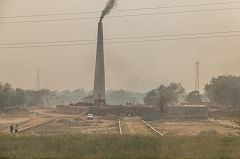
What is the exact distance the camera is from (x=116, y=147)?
1917 centimetres

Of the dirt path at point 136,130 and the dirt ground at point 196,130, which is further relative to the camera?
the dirt ground at point 196,130

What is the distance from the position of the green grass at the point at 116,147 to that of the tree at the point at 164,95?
44135 millimetres

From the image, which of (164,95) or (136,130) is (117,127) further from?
(164,95)

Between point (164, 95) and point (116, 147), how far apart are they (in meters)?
50.1

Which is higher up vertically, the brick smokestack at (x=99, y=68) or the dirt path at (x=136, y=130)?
the brick smokestack at (x=99, y=68)

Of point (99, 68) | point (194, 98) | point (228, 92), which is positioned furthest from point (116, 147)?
point (194, 98)

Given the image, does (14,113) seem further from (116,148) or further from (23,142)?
(116,148)

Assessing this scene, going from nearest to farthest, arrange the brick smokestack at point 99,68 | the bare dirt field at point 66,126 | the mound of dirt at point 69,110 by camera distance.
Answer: the bare dirt field at point 66,126 < the mound of dirt at point 69,110 < the brick smokestack at point 99,68

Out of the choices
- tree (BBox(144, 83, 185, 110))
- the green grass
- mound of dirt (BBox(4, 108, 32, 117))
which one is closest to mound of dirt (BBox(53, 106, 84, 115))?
mound of dirt (BBox(4, 108, 32, 117))

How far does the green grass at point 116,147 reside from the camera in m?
16.9

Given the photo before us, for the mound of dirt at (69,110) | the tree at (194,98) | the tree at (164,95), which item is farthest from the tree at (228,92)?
the mound of dirt at (69,110)

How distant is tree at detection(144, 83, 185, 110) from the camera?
6650 centimetres

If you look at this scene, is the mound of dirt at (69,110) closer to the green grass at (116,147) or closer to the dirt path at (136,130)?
the dirt path at (136,130)

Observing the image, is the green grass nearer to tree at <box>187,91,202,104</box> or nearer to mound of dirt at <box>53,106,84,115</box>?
mound of dirt at <box>53,106,84,115</box>
